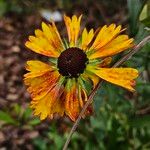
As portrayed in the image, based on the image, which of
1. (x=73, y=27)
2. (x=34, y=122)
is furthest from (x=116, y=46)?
(x=34, y=122)

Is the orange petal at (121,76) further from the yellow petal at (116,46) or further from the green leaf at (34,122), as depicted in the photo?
the green leaf at (34,122)

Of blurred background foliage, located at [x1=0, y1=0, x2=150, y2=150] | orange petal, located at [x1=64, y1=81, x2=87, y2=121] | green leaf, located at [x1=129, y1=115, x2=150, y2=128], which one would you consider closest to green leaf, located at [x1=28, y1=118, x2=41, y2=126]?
blurred background foliage, located at [x1=0, y1=0, x2=150, y2=150]

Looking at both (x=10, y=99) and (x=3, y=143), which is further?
(x=10, y=99)

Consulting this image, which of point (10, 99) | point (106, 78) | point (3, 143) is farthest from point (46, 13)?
point (106, 78)

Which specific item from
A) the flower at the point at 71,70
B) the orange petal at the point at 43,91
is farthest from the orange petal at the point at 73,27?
the orange petal at the point at 43,91

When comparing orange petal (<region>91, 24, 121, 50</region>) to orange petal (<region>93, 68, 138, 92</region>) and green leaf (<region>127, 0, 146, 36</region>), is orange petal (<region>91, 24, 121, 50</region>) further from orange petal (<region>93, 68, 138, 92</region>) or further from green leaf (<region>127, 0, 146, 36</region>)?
green leaf (<region>127, 0, 146, 36</region>)

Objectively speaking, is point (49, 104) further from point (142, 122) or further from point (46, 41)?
Answer: point (142, 122)

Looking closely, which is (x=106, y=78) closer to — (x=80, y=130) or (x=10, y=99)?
(x=80, y=130)
